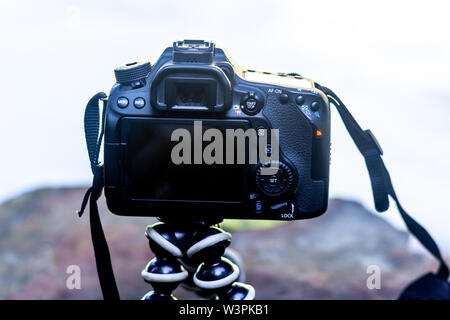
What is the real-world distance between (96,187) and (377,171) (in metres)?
0.64

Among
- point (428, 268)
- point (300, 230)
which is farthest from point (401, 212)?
point (300, 230)

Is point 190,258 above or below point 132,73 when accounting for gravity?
below

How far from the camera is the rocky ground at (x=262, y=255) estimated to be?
2.13 meters

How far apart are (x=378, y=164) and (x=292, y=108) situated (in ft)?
0.83

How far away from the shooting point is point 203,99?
3.61 ft

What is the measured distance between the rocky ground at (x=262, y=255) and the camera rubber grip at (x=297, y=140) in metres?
0.97

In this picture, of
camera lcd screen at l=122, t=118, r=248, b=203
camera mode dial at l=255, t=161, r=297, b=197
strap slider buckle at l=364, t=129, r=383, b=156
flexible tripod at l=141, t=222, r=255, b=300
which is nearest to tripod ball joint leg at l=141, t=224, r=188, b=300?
flexible tripod at l=141, t=222, r=255, b=300

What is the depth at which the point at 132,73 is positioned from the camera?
3.56 feet

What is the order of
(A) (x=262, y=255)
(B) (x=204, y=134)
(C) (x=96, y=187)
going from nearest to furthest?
1. (B) (x=204, y=134)
2. (C) (x=96, y=187)
3. (A) (x=262, y=255)

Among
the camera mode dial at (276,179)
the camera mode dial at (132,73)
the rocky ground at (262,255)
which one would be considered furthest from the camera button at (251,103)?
the rocky ground at (262,255)

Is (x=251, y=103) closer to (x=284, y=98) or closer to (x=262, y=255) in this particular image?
(x=284, y=98)

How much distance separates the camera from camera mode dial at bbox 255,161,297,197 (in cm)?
111

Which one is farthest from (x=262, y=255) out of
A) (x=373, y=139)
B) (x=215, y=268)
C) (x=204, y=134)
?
(x=204, y=134)

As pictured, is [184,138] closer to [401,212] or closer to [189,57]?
[189,57]
